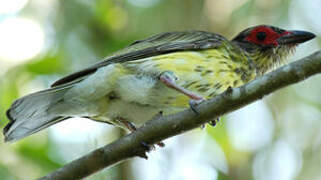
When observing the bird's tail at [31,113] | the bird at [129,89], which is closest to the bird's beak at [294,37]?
the bird at [129,89]

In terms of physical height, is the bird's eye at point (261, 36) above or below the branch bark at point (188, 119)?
below

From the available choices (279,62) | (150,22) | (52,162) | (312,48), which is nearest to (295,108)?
(312,48)

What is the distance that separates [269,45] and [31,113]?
224cm

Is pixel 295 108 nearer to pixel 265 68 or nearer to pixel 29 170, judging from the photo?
pixel 265 68

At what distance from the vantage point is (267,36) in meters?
5.21

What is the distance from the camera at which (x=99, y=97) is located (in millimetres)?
4160

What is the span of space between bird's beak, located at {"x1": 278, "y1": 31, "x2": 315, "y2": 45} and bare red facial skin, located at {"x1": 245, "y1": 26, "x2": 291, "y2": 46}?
28 mm

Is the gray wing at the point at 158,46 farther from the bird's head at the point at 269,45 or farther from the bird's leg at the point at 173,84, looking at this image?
the bird's head at the point at 269,45

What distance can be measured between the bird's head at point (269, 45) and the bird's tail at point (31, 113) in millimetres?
1841

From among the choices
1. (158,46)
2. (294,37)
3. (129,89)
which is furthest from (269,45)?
(129,89)

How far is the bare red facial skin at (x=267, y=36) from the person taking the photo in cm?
514

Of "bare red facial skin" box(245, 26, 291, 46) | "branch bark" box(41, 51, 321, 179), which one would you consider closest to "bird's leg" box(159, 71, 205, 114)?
"branch bark" box(41, 51, 321, 179)

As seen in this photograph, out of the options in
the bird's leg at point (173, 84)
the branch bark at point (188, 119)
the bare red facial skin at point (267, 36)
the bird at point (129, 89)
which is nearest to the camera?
the branch bark at point (188, 119)

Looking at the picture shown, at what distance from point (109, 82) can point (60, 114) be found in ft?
1.42
